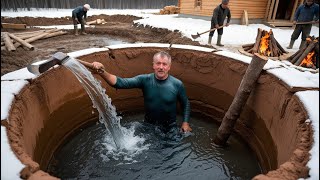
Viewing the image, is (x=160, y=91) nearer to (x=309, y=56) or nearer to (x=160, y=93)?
(x=160, y=93)

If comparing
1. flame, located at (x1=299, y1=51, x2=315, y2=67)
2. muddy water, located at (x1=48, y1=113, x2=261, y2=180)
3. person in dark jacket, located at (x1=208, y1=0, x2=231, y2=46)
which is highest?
person in dark jacket, located at (x1=208, y1=0, x2=231, y2=46)

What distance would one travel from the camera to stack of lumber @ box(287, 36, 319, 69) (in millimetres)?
6738

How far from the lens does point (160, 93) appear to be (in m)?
3.58

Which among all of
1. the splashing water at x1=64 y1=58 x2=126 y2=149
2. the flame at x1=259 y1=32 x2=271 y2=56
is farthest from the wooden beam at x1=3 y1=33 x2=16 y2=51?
the flame at x1=259 y1=32 x2=271 y2=56

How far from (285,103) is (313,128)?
0.79m

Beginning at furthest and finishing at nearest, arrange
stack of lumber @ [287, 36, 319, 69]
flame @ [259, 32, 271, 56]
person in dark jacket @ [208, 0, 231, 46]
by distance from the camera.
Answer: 1. person in dark jacket @ [208, 0, 231, 46]
2. flame @ [259, 32, 271, 56]
3. stack of lumber @ [287, 36, 319, 69]

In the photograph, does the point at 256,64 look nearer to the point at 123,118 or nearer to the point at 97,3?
the point at 123,118

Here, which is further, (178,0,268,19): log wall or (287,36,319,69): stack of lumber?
(178,0,268,19): log wall

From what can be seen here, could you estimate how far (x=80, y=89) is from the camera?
→ 3984mm

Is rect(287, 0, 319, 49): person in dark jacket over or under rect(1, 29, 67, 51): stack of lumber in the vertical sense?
over

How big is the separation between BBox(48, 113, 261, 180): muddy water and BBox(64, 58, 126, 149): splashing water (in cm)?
20

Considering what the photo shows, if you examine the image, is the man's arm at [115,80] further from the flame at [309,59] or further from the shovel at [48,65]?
the flame at [309,59]

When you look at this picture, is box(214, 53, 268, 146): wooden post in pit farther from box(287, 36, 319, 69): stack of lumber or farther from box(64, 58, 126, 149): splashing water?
box(287, 36, 319, 69): stack of lumber

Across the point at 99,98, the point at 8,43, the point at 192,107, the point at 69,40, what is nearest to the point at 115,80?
the point at 99,98
